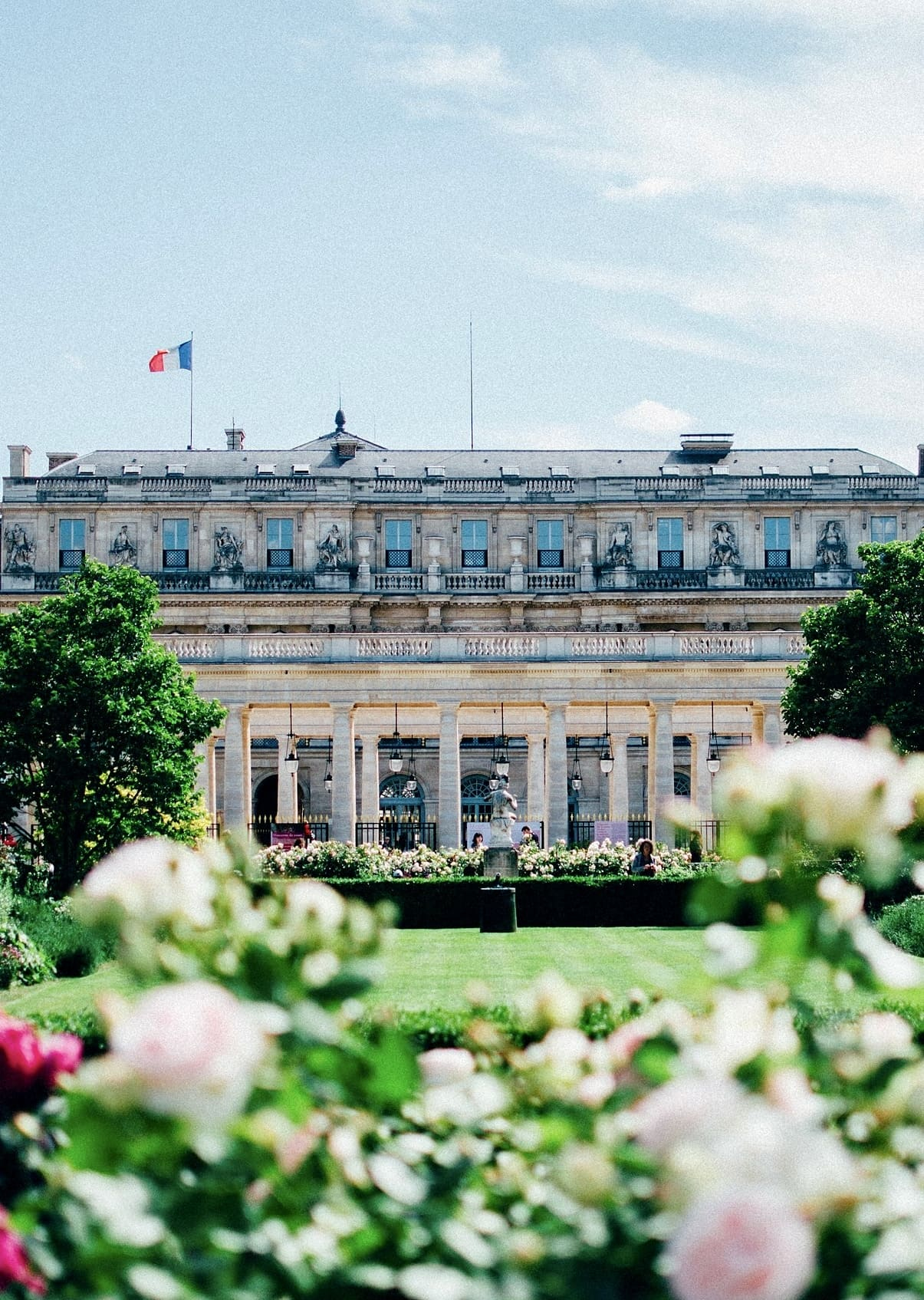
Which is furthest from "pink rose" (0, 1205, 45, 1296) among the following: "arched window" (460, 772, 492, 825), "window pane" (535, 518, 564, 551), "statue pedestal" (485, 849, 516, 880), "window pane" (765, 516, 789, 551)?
"arched window" (460, 772, 492, 825)

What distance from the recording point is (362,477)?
72062mm

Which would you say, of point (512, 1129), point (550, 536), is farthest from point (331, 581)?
point (512, 1129)

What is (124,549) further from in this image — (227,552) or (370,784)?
(370,784)

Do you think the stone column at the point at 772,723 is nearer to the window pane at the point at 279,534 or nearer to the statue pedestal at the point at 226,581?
the statue pedestal at the point at 226,581

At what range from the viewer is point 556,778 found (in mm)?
48531

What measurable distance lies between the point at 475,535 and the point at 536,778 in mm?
18578

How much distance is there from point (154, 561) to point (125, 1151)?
67.3m

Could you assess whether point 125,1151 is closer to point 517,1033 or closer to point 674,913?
point 517,1033

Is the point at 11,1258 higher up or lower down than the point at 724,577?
lower down

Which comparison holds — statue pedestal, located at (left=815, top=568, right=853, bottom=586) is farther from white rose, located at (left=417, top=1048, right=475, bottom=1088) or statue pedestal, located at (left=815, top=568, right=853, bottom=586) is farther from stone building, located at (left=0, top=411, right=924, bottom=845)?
white rose, located at (left=417, top=1048, right=475, bottom=1088)

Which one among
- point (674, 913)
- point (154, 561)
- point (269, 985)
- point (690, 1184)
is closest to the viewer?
point (690, 1184)

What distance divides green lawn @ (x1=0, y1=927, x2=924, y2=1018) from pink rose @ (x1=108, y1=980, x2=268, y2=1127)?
1051cm

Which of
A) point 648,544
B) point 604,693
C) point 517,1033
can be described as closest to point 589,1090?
point 517,1033

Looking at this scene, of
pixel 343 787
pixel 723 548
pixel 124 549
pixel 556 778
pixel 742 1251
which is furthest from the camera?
pixel 723 548
